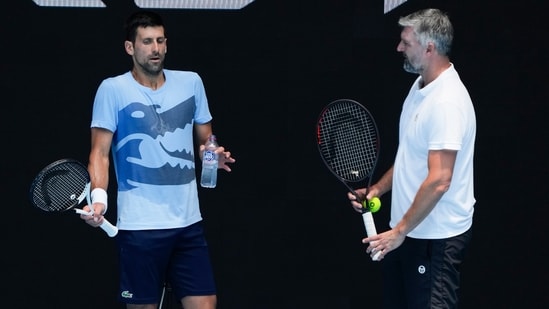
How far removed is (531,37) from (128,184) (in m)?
1.95

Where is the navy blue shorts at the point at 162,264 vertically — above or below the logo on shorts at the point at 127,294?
above

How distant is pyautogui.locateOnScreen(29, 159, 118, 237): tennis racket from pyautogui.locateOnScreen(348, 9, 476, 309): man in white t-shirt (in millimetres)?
1090

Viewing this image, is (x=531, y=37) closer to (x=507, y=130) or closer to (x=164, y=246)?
(x=507, y=130)

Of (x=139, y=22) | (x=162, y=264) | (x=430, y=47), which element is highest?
(x=139, y=22)

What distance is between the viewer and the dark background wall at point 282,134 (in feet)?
20.2

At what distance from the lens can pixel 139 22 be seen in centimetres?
563

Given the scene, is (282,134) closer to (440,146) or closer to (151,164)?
(151,164)

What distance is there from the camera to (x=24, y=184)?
6230 mm

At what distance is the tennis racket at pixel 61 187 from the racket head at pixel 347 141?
0.94 m

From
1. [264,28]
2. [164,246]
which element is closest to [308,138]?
[264,28]

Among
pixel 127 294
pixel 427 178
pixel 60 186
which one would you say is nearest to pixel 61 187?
pixel 60 186

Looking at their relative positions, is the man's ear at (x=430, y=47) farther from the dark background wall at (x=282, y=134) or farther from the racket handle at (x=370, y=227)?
the dark background wall at (x=282, y=134)

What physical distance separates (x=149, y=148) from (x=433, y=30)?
49.8 inches

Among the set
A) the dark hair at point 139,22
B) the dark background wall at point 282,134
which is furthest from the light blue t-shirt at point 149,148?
the dark background wall at point 282,134
